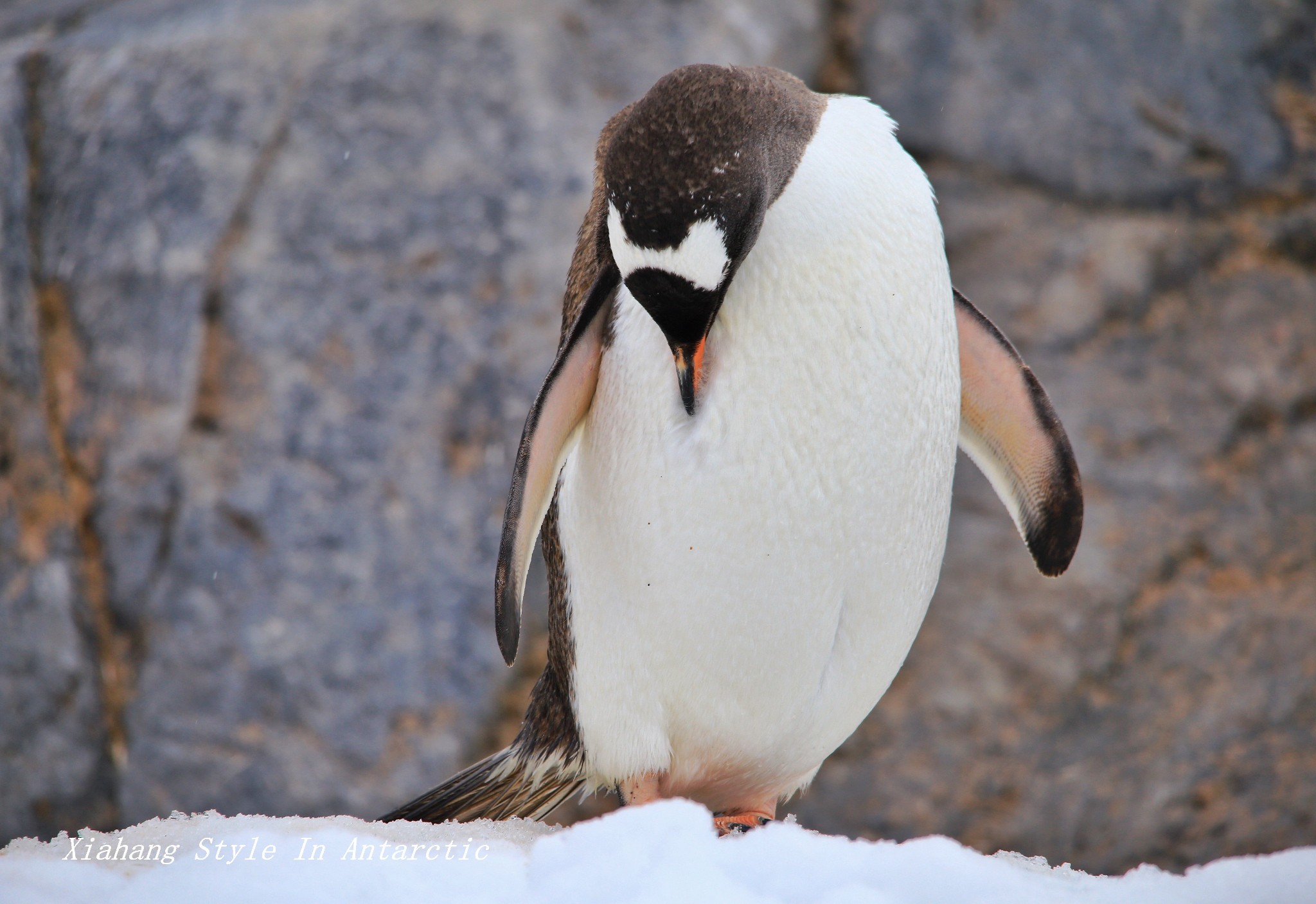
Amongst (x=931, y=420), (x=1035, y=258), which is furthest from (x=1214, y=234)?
(x=931, y=420)

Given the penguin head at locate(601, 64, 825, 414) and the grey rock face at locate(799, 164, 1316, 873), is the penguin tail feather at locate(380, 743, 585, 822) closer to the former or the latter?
the penguin head at locate(601, 64, 825, 414)

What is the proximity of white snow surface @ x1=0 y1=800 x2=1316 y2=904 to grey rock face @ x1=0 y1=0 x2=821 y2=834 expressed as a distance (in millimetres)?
1328

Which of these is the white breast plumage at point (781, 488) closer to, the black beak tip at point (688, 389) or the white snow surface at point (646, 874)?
the black beak tip at point (688, 389)

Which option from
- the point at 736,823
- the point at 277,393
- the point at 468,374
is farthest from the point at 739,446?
the point at 277,393

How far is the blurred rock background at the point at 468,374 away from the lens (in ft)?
7.73

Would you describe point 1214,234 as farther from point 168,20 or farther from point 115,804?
point 115,804

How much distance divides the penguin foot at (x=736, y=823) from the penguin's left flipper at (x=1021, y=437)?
0.54 meters

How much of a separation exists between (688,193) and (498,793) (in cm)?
95

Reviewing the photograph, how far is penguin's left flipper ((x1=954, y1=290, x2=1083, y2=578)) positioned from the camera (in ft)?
4.83

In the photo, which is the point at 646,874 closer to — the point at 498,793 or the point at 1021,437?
the point at 498,793

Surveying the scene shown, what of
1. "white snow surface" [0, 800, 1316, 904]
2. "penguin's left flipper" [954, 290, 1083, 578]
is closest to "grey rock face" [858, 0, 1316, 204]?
"penguin's left flipper" [954, 290, 1083, 578]

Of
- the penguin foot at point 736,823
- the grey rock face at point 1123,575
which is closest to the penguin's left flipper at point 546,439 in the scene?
the penguin foot at point 736,823

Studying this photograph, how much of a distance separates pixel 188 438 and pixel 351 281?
19.2 inches

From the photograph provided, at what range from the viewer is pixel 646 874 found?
90cm
